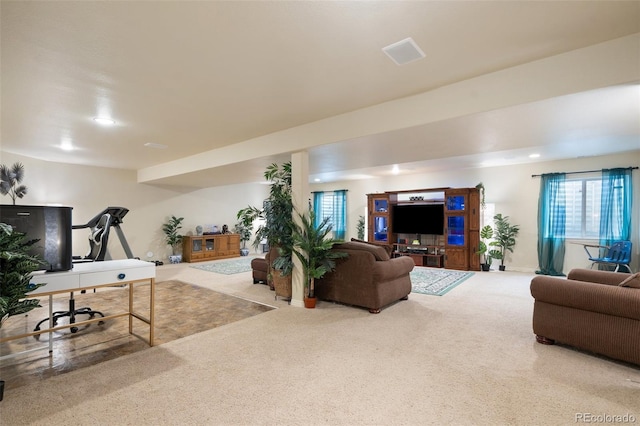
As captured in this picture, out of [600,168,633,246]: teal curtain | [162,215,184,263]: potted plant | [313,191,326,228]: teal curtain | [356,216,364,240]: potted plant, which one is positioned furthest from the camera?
[313,191,326,228]: teal curtain

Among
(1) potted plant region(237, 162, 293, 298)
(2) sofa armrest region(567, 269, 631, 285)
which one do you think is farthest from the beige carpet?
(1) potted plant region(237, 162, 293, 298)

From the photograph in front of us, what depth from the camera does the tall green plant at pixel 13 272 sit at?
1981 mm

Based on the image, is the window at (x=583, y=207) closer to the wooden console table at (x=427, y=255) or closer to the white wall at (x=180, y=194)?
the white wall at (x=180, y=194)

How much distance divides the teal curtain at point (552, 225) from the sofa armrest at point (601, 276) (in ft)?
12.3

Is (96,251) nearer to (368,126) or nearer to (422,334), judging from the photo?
(368,126)

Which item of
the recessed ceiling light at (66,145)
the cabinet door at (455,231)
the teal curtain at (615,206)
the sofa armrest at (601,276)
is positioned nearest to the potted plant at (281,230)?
the recessed ceiling light at (66,145)

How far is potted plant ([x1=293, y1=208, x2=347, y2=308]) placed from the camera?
416 cm

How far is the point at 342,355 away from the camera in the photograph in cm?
273

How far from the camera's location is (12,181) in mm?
5484

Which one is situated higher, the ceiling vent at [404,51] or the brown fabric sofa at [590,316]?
the ceiling vent at [404,51]

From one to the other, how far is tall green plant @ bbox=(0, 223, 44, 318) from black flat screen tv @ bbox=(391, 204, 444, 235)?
7.71 meters

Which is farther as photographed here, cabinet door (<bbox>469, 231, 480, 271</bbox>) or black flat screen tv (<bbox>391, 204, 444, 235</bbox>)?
black flat screen tv (<bbox>391, 204, 444, 235</bbox>)

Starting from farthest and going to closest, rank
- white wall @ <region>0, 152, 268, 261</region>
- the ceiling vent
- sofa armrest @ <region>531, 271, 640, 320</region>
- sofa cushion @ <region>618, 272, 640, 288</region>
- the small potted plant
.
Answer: the small potted plant < white wall @ <region>0, 152, 268, 261</region> < sofa cushion @ <region>618, 272, 640, 288</region> < sofa armrest @ <region>531, 271, 640, 320</region> < the ceiling vent

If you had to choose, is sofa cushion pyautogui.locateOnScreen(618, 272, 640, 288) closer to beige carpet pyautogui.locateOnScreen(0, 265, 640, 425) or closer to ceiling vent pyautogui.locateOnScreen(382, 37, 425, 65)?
beige carpet pyautogui.locateOnScreen(0, 265, 640, 425)
